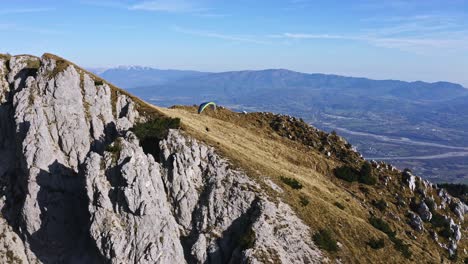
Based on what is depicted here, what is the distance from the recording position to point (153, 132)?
2741 inches

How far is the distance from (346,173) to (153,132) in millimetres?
44634

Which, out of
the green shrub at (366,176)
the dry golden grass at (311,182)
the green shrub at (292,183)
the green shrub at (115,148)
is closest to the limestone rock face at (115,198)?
the green shrub at (115,148)

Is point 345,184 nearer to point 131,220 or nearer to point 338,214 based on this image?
point 338,214

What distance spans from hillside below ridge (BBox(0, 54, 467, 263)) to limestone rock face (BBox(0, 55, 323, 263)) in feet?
0.54

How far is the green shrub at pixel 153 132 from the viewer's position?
226 feet

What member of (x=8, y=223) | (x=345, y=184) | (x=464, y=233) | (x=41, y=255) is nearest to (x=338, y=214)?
(x=345, y=184)

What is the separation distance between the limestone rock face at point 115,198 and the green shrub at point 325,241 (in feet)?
4.24

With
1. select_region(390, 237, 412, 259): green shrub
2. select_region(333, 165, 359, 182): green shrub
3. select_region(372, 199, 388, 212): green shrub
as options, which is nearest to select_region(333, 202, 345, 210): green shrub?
select_region(390, 237, 412, 259): green shrub

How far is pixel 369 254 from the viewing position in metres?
63.7

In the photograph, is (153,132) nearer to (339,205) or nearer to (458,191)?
(339,205)

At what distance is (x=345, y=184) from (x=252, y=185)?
3131 cm

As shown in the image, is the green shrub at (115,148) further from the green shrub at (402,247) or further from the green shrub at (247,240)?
the green shrub at (402,247)

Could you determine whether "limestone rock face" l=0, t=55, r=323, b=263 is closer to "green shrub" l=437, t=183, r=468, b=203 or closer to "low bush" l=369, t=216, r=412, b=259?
"low bush" l=369, t=216, r=412, b=259

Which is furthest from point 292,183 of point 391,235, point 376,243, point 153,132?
point 153,132
